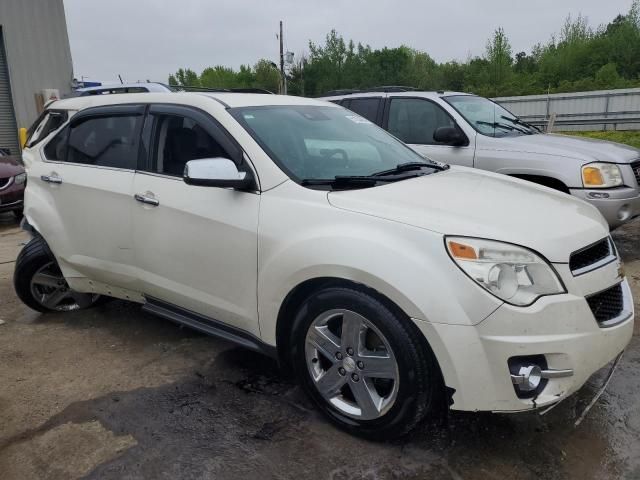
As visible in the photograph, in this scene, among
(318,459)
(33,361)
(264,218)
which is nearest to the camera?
(318,459)

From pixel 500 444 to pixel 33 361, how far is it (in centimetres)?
299

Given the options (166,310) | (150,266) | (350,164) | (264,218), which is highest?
(350,164)

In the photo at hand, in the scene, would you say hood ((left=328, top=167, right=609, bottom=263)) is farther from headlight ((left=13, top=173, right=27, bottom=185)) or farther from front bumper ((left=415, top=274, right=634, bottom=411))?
headlight ((left=13, top=173, right=27, bottom=185))

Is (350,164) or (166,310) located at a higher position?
(350,164)

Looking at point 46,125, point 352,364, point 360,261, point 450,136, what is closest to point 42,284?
point 46,125

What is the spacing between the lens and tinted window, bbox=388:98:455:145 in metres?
6.18

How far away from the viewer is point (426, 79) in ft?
174

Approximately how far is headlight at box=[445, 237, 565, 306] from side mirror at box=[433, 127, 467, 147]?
3763 millimetres

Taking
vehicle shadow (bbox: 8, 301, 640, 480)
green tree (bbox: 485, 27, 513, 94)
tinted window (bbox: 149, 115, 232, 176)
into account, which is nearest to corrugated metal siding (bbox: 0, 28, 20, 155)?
tinted window (bbox: 149, 115, 232, 176)

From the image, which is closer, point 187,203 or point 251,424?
point 251,424

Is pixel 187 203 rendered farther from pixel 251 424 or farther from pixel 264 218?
pixel 251 424

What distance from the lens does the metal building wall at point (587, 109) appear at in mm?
22266

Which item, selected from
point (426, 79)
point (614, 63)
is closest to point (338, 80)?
point (426, 79)

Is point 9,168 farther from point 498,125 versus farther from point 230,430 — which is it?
point 230,430
